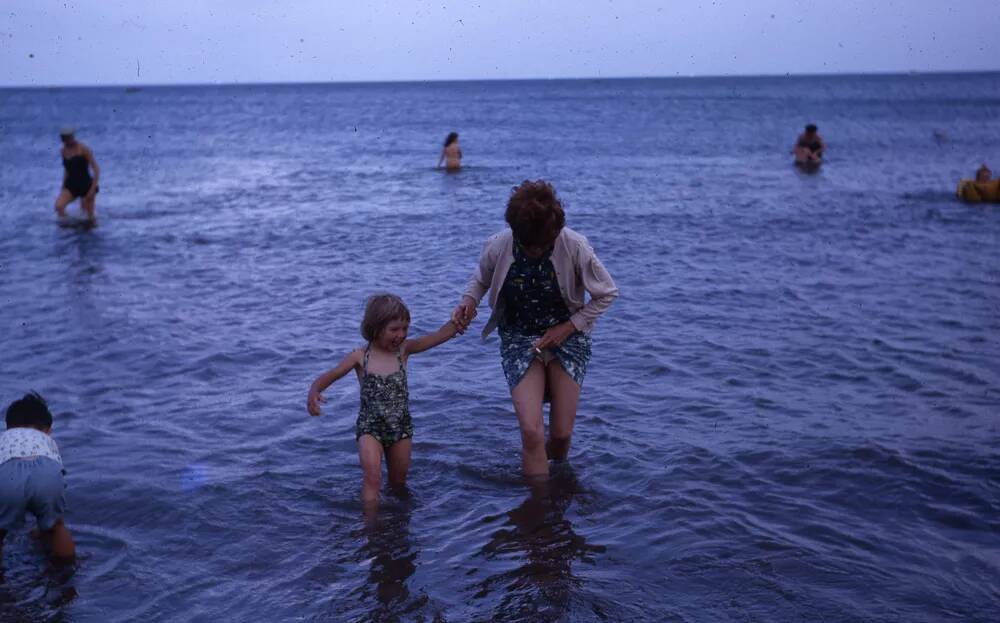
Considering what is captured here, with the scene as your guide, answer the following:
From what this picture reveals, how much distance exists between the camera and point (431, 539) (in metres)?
5.77

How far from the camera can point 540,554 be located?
18.1ft

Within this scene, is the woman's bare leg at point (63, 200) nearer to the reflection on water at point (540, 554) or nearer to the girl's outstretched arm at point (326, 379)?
the girl's outstretched arm at point (326, 379)

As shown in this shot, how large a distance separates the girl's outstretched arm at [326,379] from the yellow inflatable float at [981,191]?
17945mm

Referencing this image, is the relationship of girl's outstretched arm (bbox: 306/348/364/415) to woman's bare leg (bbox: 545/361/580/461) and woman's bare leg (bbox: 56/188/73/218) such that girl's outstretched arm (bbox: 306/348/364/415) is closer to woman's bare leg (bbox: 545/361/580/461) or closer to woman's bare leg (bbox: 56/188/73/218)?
woman's bare leg (bbox: 545/361/580/461)

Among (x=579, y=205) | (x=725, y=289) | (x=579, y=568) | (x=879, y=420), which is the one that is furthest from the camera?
(x=579, y=205)

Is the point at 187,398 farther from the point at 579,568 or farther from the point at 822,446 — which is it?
the point at 822,446

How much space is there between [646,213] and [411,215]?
4.97 m

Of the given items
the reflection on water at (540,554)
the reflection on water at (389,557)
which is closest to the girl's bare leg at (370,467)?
the reflection on water at (389,557)

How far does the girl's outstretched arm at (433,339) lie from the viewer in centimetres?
586

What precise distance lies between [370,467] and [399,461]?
341 millimetres

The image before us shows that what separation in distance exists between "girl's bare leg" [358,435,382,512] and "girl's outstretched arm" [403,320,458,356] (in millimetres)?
599

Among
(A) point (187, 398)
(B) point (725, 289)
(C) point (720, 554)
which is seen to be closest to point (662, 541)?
(C) point (720, 554)

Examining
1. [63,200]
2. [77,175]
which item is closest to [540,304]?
[77,175]

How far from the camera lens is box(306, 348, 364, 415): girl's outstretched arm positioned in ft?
18.5
